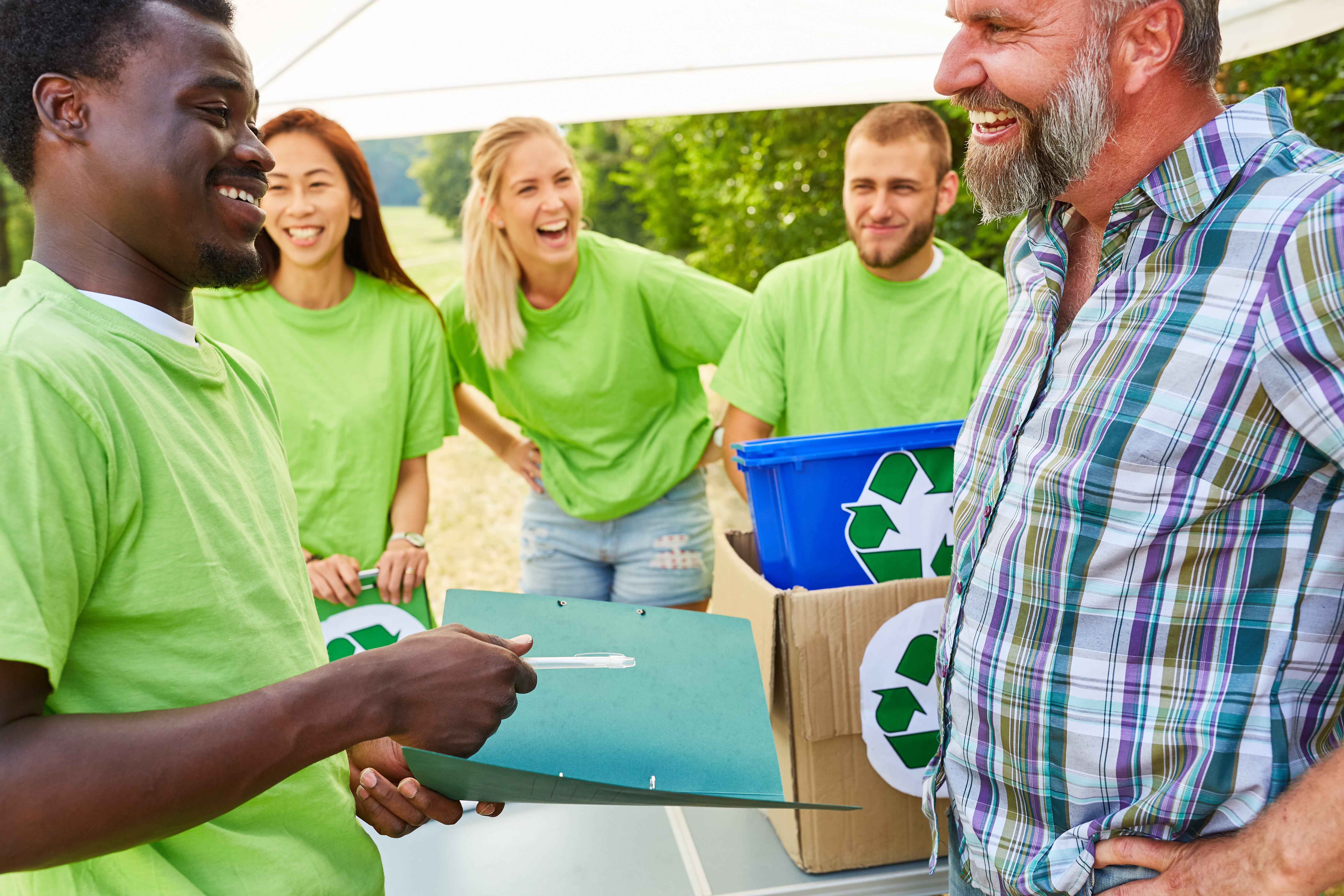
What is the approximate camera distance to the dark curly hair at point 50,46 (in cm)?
94

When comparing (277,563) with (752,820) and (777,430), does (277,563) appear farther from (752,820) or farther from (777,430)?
(777,430)

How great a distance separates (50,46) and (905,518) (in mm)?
1593

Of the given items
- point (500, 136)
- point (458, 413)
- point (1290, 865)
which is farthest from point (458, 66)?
point (1290, 865)

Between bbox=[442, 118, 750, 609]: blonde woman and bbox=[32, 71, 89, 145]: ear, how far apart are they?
182 centimetres

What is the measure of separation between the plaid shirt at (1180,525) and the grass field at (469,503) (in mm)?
2824

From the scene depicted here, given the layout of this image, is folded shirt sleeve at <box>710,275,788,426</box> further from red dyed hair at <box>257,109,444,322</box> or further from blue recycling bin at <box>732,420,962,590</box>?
red dyed hair at <box>257,109,444,322</box>

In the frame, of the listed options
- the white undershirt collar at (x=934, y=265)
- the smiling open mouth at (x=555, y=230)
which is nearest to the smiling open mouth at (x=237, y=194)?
the smiling open mouth at (x=555, y=230)

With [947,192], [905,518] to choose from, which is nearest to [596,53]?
[947,192]

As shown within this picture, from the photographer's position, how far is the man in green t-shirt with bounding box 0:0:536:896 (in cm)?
79

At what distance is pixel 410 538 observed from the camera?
8.34 ft

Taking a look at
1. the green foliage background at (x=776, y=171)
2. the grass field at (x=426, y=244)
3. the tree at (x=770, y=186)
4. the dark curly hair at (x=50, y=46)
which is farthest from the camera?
the grass field at (x=426, y=244)

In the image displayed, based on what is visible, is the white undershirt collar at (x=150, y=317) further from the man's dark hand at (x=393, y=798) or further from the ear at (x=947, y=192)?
the ear at (x=947, y=192)

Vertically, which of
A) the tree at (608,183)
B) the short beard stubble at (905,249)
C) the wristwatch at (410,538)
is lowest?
the wristwatch at (410,538)

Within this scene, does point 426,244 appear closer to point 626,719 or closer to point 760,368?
point 760,368
